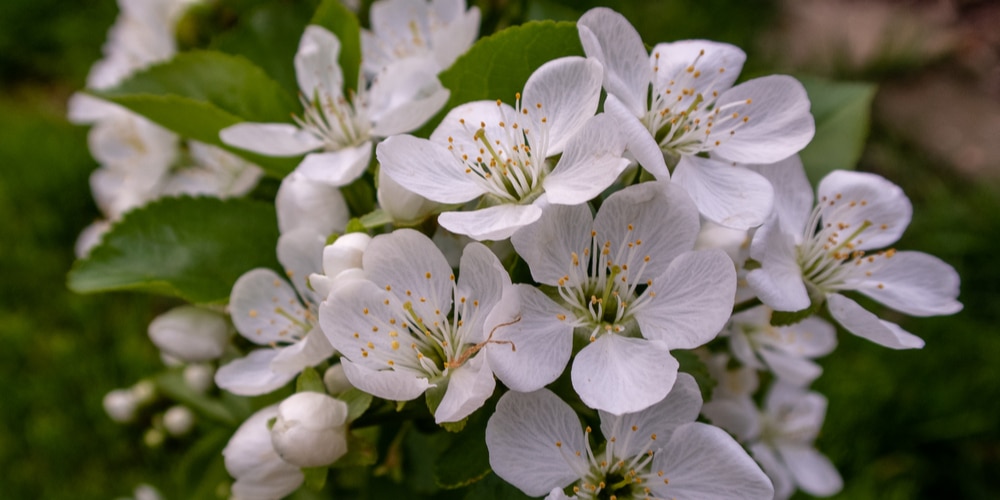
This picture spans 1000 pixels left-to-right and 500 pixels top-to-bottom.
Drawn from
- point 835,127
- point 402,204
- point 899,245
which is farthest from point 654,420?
point 899,245

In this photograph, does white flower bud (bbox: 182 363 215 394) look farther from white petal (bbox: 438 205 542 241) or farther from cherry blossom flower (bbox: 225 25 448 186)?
white petal (bbox: 438 205 542 241)

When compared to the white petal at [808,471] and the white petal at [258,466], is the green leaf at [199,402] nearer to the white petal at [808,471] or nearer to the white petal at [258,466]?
the white petal at [258,466]

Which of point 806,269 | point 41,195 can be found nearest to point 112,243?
point 806,269

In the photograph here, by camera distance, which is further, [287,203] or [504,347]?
[287,203]

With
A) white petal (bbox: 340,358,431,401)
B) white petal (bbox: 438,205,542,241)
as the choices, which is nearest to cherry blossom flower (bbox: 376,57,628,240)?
white petal (bbox: 438,205,542,241)

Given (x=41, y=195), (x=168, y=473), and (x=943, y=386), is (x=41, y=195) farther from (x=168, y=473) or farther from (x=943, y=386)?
(x=943, y=386)

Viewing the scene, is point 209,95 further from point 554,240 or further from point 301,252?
point 554,240
